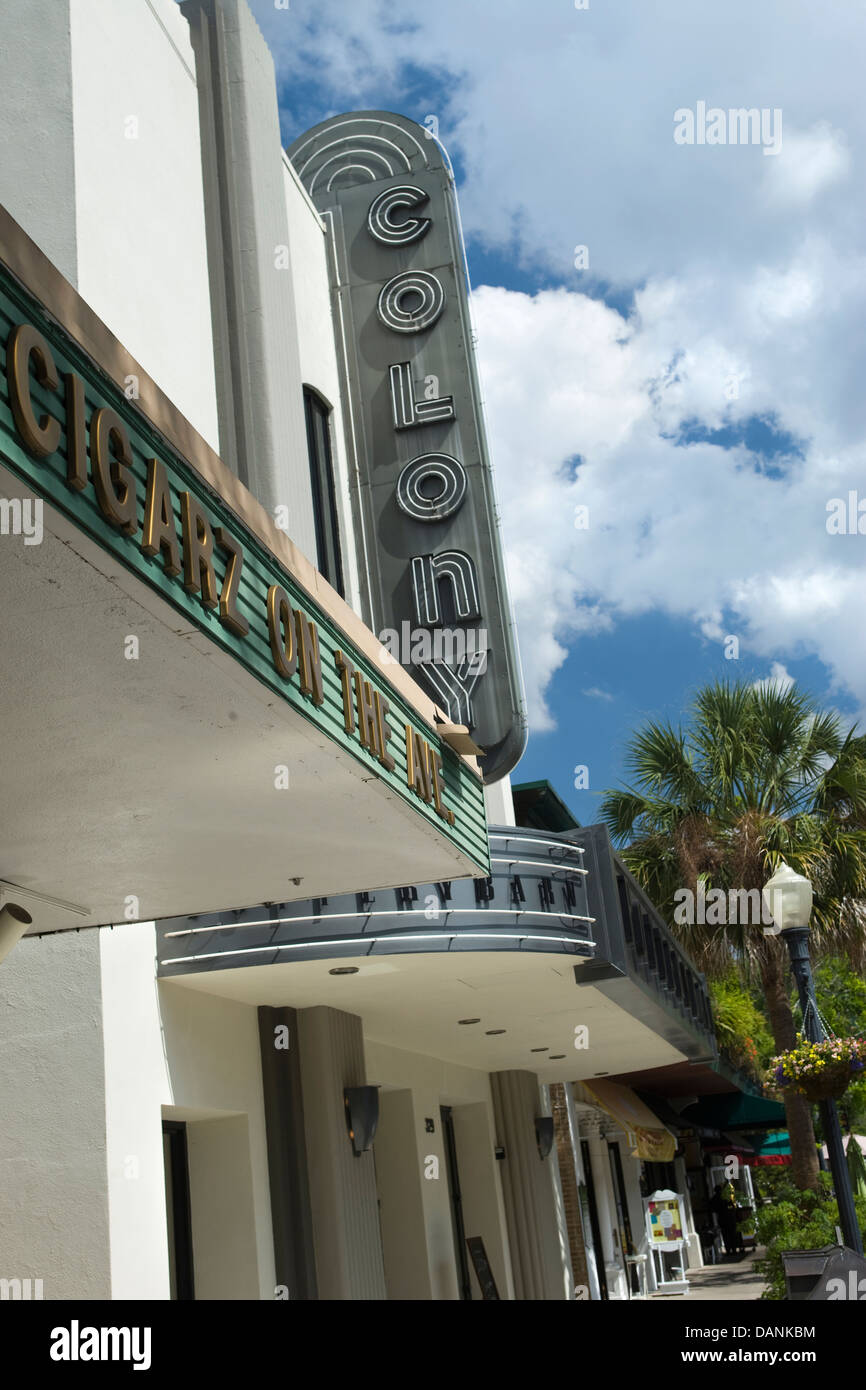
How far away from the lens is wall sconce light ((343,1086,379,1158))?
10.6 m

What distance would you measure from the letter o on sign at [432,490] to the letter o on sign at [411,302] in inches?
58.9

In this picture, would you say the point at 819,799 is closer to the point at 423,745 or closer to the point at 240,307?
the point at 240,307

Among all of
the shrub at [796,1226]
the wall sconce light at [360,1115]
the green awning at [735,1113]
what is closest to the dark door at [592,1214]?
the shrub at [796,1226]

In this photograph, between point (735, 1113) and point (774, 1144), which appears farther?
point (774, 1144)

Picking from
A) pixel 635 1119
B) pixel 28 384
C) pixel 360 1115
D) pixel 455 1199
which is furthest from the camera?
pixel 635 1119

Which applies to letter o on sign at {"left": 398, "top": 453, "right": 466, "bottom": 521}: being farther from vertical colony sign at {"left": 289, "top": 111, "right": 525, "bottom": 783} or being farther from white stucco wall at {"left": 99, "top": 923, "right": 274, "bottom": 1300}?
white stucco wall at {"left": 99, "top": 923, "right": 274, "bottom": 1300}

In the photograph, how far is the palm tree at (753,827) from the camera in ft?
58.2

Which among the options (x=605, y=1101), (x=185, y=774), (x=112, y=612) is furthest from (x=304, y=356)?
(x=605, y=1101)

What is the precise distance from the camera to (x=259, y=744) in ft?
14.9

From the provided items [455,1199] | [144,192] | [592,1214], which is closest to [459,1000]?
[455,1199]

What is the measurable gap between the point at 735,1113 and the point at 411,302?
20870mm
